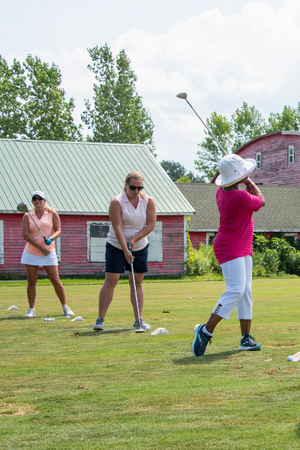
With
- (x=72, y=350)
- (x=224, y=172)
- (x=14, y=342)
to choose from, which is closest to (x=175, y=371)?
(x=72, y=350)

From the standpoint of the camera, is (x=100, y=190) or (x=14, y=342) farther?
(x=100, y=190)

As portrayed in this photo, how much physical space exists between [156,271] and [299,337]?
64.9 ft

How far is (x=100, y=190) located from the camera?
26156 millimetres

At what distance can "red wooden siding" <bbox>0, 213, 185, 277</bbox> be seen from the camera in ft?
80.2

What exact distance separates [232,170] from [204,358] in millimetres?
1839

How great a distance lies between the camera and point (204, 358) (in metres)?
5.47

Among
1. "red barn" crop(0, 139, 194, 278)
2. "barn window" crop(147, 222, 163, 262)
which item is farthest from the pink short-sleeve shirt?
"barn window" crop(147, 222, 163, 262)

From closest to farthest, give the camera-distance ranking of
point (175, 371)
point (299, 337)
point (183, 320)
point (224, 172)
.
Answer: point (175, 371), point (224, 172), point (299, 337), point (183, 320)

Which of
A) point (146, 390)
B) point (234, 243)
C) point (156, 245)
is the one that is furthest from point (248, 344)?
point (156, 245)

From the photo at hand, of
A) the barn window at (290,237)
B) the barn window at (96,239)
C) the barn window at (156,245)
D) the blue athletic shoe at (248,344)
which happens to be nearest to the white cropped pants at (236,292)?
the blue athletic shoe at (248,344)

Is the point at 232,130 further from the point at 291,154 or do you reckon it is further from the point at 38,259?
the point at 38,259

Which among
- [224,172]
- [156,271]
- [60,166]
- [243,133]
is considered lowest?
[156,271]

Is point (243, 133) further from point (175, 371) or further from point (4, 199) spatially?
point (175, 371)

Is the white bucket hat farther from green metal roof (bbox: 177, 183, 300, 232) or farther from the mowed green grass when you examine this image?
green metal roof (bbox: 177, 183, 300, 232)
